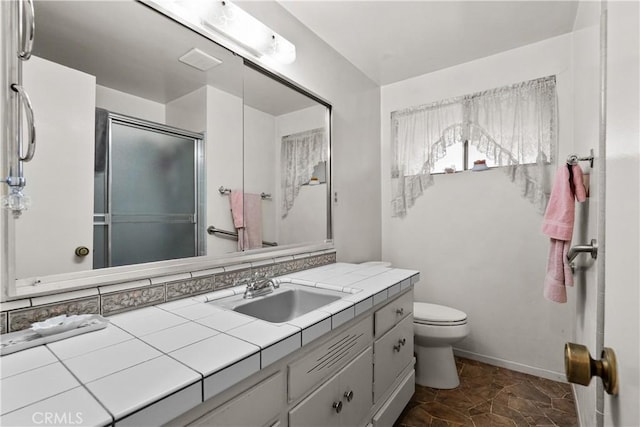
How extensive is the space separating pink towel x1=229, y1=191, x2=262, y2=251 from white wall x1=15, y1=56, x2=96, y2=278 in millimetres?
621

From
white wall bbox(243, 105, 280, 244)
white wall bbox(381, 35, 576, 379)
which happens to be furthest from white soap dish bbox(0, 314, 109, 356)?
white wall bbox(381, 35, 576, 379)

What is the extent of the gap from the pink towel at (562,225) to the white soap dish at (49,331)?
2.03 metres

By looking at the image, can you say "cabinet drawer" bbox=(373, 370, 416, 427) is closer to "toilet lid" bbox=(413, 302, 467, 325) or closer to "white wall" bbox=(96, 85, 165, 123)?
"toilet lid" bbox=(413, 302, 467, 325)

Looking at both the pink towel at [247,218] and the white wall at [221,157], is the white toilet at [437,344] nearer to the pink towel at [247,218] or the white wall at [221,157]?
the pink towel at [247,218]

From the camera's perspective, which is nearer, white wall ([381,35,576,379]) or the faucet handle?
the faucet handle

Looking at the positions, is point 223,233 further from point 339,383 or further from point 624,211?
point 624,211

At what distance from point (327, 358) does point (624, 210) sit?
35.8 inches

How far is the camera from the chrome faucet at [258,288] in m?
1.34

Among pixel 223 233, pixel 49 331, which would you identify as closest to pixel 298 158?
pixel 223 233

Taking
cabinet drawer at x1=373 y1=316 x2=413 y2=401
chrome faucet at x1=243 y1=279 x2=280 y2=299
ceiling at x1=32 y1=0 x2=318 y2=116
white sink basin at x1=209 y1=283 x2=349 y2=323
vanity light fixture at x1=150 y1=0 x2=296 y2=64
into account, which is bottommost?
cabinet drawer at x1=373 y1=316 x2=413 y2=401

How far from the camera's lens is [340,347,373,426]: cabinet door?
114 centimetres

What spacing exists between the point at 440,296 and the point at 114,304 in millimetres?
2325

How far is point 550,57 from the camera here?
2.12 m

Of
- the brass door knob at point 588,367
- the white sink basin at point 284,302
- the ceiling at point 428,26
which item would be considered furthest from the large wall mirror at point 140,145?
the brass door knob at point 588,367
